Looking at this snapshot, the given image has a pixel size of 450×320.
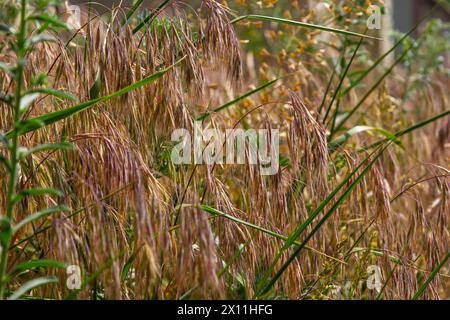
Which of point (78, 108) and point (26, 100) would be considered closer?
point (26, 100)

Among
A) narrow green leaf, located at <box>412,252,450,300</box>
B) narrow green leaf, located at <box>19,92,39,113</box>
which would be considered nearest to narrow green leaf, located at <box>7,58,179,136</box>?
narrow green leaf, located at <box>19,92,39,113</box>

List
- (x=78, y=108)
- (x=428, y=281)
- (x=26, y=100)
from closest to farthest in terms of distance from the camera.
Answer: (x=26, y=100) < (x=78, y=108) < (x=428, y=281)

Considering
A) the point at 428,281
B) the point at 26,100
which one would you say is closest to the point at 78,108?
the point at 26,100

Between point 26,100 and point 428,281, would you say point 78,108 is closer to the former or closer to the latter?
point 26,100

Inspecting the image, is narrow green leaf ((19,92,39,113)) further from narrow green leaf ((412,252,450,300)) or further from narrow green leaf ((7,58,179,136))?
narrow green leaf ((412,252,450,300))

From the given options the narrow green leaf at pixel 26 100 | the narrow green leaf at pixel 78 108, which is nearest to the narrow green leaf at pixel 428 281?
the narrow green leaf at pixel 78 108

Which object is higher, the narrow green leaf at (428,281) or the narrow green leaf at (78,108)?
the narrow green leaf at (78,108)

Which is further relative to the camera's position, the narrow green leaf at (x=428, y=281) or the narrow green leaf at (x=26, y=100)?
the narrow green leaf at (x=428, y=281)

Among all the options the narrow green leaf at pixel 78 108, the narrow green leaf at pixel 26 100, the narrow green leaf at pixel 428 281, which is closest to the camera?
the narrow green leaf at pixel 26 100

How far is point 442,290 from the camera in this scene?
2428 millimetres

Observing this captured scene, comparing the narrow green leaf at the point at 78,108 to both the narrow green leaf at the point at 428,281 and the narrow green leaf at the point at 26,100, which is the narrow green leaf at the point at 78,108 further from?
the narrow green leaf at the point at 428,281

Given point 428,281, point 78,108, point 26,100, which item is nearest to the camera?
point 26,100

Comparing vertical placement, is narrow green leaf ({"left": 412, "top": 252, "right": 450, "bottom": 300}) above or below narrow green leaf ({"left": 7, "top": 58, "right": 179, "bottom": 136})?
below
